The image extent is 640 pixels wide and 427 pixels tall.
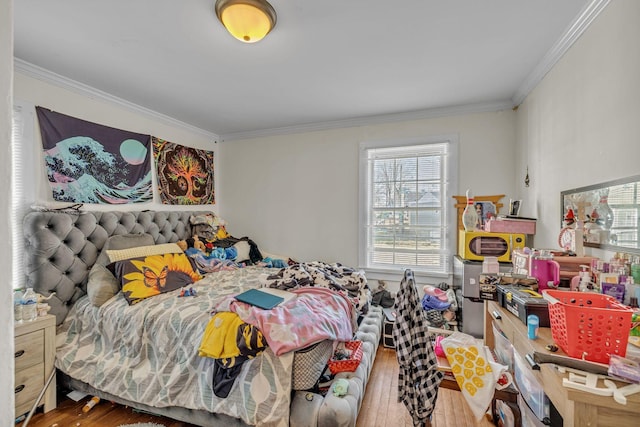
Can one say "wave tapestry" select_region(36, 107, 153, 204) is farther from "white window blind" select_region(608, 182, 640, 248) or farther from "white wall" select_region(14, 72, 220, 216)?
"white window blind" select_region(608, 182, 640, 248)

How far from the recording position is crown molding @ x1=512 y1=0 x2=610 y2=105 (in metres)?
1.52

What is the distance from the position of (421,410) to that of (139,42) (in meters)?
2.83

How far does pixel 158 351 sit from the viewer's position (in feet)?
5.90

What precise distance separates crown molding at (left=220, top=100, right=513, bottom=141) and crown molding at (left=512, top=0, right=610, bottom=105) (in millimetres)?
336

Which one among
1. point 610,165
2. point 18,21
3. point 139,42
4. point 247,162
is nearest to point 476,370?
point 610,165

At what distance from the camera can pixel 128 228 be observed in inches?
107

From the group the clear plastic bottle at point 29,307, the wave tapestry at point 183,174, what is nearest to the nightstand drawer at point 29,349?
the clear plastic bottle at point 29,307

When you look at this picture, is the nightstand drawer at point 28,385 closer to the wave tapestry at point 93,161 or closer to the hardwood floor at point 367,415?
the hardwood floor at point 367,415

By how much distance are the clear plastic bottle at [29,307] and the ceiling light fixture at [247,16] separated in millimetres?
2230

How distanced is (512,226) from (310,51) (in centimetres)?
224

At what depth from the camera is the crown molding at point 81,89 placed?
6.90 ft

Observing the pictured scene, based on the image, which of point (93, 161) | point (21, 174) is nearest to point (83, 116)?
point (93, 161)

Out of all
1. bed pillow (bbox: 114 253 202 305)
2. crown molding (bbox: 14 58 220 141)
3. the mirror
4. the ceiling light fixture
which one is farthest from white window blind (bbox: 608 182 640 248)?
crown molding (bbox: 14 58 220 141)

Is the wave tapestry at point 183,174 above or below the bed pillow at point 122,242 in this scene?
above
